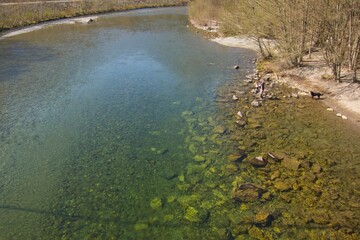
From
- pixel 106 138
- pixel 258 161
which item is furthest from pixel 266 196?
pixel 106 138

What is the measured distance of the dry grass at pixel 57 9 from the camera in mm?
45156

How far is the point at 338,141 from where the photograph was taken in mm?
14047

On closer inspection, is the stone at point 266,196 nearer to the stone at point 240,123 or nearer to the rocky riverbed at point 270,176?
the rocky riverbed at point 270,176

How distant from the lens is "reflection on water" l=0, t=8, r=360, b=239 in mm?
9648

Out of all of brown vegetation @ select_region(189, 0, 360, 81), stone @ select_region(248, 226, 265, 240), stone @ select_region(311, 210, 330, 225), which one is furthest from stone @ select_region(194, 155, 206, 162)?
brown vegetation @ select_region(189, 0, 360, 81)

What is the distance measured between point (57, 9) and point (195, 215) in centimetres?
5585

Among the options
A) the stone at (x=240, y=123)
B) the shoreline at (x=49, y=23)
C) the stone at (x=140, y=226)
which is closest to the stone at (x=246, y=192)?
the stone at (x=140, y=226)

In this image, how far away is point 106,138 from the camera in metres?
14.7

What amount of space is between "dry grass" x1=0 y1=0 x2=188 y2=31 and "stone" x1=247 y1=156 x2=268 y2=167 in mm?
41425

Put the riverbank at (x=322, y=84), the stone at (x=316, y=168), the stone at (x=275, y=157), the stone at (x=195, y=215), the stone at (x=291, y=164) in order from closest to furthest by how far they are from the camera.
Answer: the stone at (x=195, y=215)
the stone at (x=316, y=168)
the stone at (x=291, y=164)
the stone at (x=275, y=157)
the riverbank at (x=322, y=84)

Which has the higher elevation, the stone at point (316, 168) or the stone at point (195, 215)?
the stone at point (195, 215)

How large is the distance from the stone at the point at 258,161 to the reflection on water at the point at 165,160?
180 mm

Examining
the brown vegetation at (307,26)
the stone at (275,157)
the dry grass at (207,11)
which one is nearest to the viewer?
the stone at (275,157)

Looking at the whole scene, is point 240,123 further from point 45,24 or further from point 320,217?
point 45,24
